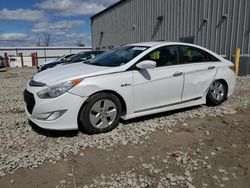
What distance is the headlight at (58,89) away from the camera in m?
3.61

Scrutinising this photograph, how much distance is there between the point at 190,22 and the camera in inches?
523

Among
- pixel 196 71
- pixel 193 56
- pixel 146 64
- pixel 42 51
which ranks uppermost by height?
pixel 42 51

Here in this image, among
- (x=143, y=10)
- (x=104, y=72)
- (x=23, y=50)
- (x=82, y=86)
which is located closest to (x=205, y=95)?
(x=104, y=72)

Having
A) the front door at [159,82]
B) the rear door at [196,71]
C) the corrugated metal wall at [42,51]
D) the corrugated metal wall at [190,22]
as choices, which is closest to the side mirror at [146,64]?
the front door at [159,82]

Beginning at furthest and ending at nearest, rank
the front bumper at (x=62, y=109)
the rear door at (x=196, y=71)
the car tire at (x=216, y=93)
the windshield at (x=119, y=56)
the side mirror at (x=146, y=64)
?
1. the car tire at (x=216, y=93)
2. the rear door at (x=196, y=71)
3. the windshield at (x=119, y=56)
4. the side mirror at (x=146, y=64)
5. the front bumper at (x=62, y=109)

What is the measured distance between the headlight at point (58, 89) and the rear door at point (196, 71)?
7.25ft

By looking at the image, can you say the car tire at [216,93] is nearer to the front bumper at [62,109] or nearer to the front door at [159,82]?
the front door at [159,82]

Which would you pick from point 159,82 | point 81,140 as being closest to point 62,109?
point 81,140

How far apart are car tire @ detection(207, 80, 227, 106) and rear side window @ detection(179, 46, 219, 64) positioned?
556 millimetres

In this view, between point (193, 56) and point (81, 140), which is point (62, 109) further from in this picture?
point (193, 56)

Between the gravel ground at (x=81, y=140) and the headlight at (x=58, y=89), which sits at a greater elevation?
the headlight at (x=58, y=89)

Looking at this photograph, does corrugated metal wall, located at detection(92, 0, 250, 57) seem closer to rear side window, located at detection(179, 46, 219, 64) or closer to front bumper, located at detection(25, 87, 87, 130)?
rear side window, located at detection(179, 46, 219, 64)

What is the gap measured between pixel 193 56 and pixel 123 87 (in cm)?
190

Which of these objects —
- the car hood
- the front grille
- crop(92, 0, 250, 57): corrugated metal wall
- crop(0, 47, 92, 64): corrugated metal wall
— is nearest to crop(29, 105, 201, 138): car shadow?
the front grille
